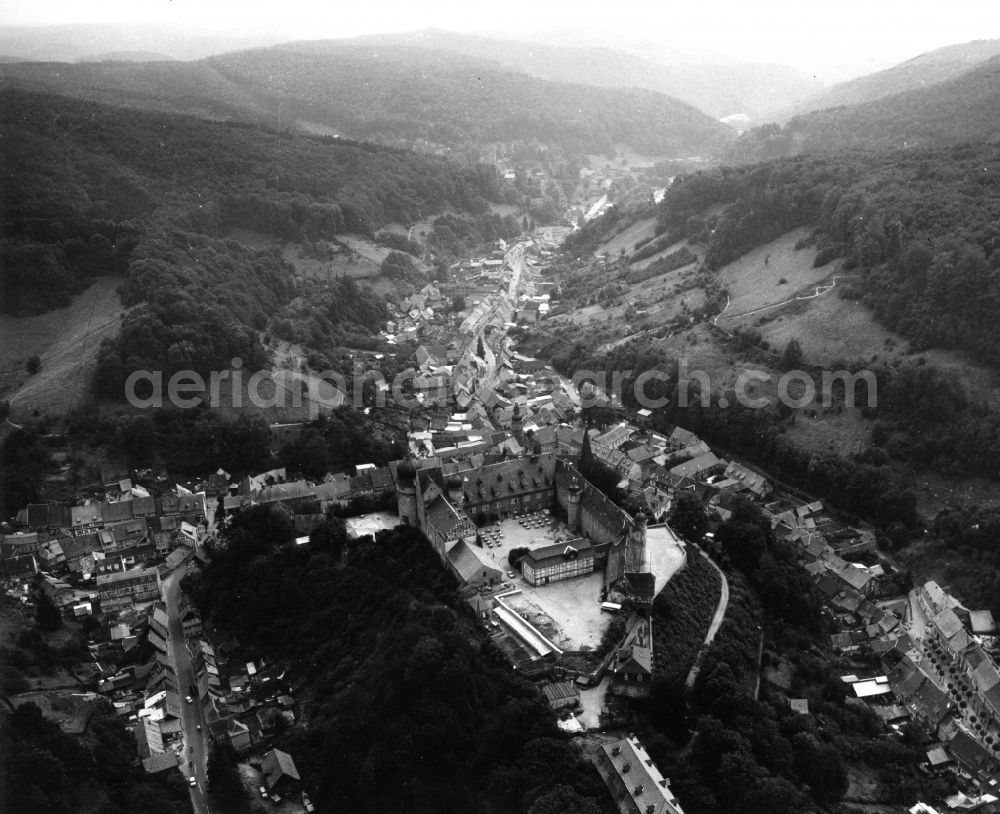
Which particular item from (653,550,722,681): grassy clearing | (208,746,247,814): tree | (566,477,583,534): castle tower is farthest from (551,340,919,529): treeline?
(208,746,247,814): tree

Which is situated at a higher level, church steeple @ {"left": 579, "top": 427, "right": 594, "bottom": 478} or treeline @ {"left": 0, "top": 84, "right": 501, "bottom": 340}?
treeline @ {"left": 0, "top": 84, "right": 501, "bottom": 340}

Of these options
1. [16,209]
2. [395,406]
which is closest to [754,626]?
[395,406]

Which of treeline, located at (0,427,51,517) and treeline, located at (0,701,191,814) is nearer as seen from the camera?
treeline, located at (0,701,191,814)

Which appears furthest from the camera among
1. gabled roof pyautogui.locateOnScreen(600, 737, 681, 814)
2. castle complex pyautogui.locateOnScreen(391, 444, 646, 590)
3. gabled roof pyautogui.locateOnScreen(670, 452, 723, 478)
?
gabled roof pyautogui.locateOnScreen(670, 452, 723, 478)

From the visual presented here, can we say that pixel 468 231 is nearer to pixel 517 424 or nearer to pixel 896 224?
pixel 517 424

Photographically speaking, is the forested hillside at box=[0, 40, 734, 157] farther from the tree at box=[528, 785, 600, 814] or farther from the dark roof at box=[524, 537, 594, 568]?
the tree at box=[528, 785, 600, 814]

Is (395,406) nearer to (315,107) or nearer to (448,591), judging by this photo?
(448,591)
